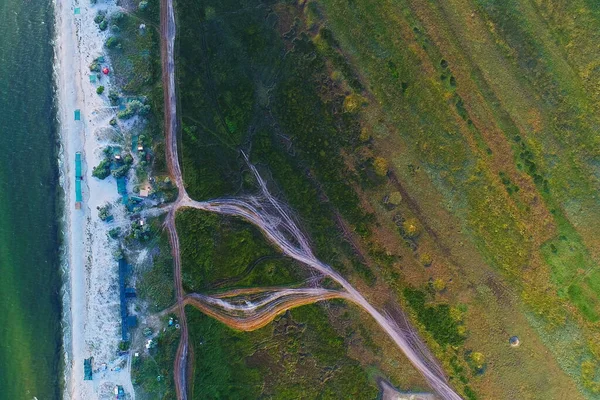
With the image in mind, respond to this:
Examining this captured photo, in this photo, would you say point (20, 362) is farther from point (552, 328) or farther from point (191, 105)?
point (552, 328)

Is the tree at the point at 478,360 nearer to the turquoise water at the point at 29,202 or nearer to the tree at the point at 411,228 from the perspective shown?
the tree at the point at 411,228

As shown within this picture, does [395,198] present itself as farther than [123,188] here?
No

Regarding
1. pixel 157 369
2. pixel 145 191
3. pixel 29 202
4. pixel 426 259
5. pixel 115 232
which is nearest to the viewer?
pixel 426 259

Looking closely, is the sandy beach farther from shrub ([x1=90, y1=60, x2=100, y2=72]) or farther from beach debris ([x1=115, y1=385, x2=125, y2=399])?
shrub ([x1=90, y1=60, x2=100, y2=72])

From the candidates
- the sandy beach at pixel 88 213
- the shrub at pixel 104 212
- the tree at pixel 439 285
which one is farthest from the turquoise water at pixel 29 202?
the tree at pixel 439 285

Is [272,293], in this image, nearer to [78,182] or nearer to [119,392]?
[119,392]

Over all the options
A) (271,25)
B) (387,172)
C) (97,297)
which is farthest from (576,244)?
(97,297)

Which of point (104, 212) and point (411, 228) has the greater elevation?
point (104, 212)

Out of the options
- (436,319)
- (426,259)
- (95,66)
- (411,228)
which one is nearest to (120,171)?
(95,66)
